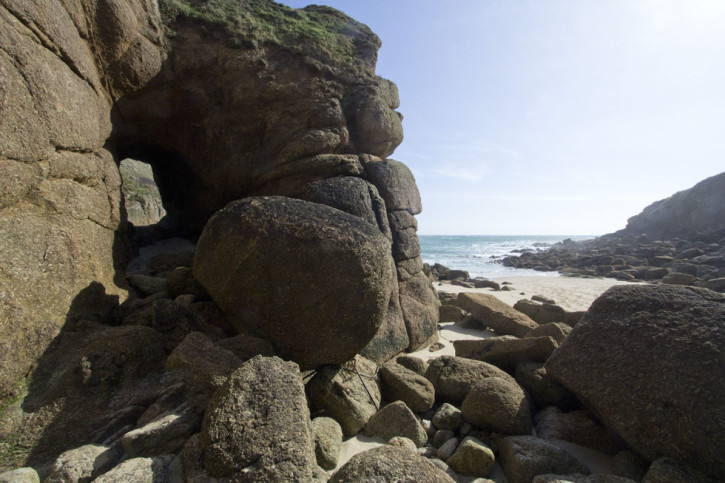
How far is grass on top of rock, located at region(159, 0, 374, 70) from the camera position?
236 inches

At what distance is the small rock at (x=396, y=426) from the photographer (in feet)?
9.55

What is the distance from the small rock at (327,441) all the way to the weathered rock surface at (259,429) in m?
0.36

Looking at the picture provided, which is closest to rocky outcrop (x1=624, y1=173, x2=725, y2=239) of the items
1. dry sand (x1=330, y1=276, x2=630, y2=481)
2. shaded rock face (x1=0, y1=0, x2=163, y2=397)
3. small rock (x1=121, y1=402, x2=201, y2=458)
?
dry sand (x1=330, y1=276, x2=630, y2=481)

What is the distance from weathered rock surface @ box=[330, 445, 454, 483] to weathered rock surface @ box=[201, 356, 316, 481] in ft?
0.73

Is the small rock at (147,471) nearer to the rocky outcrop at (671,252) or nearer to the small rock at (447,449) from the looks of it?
the small rock at (447,449)

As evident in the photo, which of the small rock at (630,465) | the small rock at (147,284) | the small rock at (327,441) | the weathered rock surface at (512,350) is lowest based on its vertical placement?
the small rock at (630,465)

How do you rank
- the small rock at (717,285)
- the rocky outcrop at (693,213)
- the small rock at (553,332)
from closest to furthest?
1. the small rock at (553,332)
2. the small rock at (717,285)
3. the rocky outcrop at (693,213)

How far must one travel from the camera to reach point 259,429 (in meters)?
2.09

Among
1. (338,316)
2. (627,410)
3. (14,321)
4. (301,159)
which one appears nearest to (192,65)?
(301,159)

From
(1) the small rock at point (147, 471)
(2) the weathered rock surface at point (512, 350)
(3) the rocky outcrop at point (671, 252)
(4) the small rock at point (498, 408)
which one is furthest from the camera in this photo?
(3) the rocky outcrop at point (671, 252)

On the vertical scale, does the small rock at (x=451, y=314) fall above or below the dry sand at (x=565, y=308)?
above

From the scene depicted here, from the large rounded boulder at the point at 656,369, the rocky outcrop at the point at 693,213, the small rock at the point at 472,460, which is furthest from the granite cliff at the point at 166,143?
the rocky outcrop at the point at 693,213

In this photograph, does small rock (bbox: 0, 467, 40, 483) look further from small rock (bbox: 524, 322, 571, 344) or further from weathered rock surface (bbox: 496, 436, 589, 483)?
small rock (bbox: 524, 322, 571, 344)

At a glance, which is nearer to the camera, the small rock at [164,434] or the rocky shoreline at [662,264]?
the small rock at [164,434]
